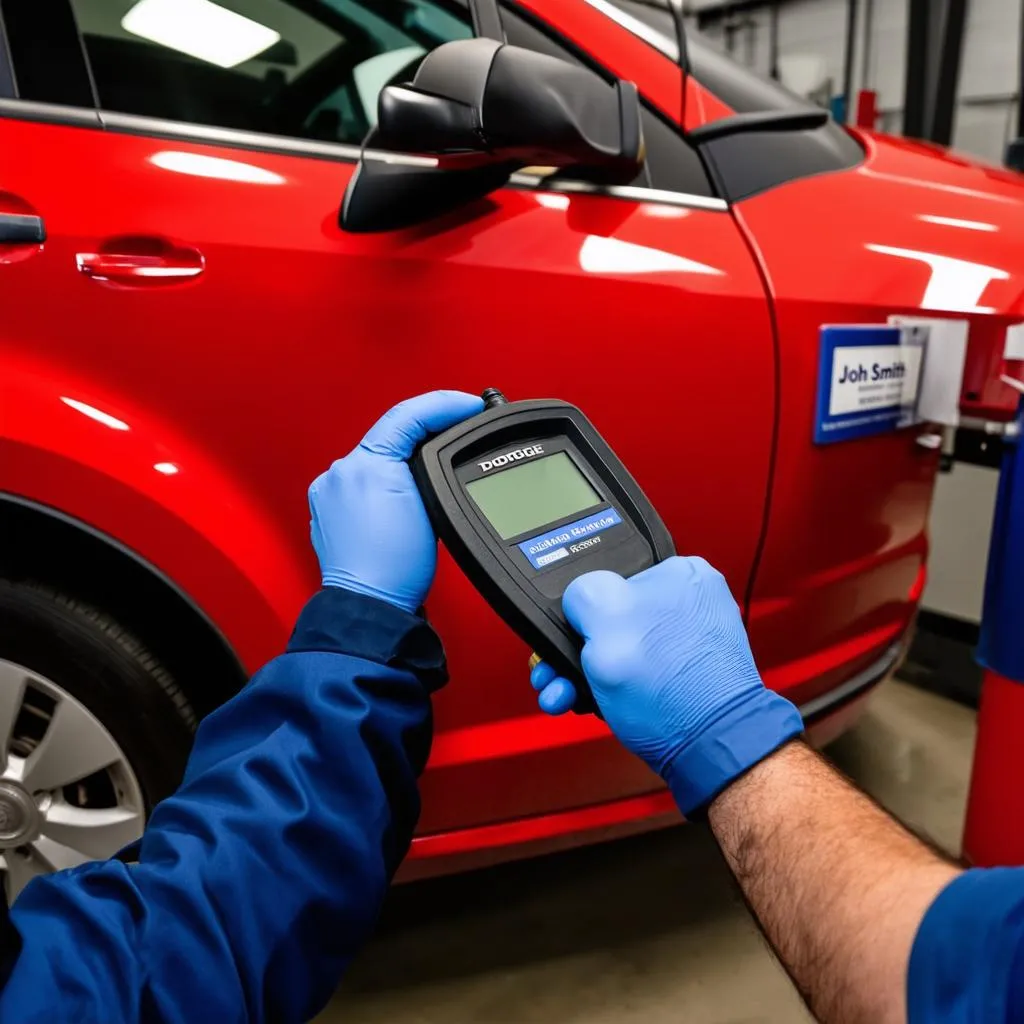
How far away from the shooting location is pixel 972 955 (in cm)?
44

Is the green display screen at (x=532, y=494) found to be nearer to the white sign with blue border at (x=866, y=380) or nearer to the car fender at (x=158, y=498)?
the car fender at (x=158, y=498)

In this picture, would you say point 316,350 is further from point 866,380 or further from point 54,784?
point 866,380

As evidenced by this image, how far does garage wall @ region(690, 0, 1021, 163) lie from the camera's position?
381 centimetres

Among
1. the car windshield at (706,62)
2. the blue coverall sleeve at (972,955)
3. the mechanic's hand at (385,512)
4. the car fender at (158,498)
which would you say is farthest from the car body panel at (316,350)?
the blue coverall sleeve at (972,955)

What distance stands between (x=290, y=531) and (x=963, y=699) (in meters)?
1.54

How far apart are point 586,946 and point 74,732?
743 mm

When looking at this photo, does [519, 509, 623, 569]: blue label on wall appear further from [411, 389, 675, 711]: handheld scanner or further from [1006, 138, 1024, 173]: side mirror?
[1006, 138, 1024, 173]: side mirror

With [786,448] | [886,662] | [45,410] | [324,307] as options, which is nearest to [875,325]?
[786,448]

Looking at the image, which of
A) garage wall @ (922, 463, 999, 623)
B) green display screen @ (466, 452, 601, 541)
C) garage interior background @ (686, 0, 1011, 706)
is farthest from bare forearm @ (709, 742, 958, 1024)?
garage wall @ (922, 463, 999, 623)

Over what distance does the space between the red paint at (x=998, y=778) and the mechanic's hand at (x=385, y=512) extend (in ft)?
2.66

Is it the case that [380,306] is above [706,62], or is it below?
below

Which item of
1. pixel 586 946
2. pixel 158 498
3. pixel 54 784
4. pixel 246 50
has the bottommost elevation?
pixel 586 946

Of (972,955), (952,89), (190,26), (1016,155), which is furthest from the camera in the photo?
(952,89)

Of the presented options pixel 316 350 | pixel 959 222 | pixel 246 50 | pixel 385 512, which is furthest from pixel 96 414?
pixel 959 222
